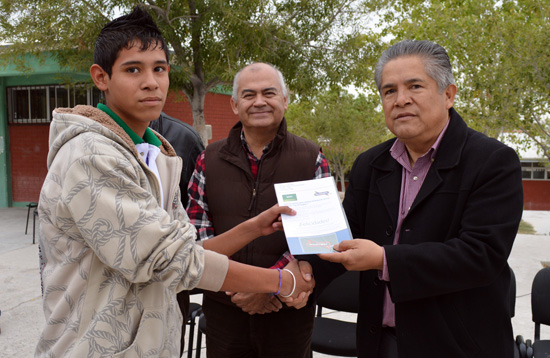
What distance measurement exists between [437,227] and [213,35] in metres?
8.93

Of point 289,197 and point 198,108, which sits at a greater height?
point 198,108

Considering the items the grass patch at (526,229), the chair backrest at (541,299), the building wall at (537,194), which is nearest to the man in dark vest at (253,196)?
the chair backrest at (541,299)

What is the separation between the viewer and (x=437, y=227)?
197 centimetres

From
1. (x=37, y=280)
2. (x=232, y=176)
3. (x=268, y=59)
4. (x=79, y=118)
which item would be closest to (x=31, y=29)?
(x=268, y=59)

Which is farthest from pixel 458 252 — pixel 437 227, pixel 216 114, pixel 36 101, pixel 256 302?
pixel 216 114

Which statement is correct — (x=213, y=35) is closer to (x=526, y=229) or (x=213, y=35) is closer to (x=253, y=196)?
(x=253, y=196)

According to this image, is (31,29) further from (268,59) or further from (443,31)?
(443,31)

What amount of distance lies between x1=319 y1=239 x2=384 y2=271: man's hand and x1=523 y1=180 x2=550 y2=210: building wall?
119ft

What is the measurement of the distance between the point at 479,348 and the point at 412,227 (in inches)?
20.9

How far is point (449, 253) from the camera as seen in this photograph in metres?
1.86

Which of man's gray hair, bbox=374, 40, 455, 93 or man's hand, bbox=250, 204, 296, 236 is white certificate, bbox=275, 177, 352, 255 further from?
man's gray hair, bbox=374, 40, 455, 93

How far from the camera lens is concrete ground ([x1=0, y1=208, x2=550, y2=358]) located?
4852mm

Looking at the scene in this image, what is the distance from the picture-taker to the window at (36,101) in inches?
550

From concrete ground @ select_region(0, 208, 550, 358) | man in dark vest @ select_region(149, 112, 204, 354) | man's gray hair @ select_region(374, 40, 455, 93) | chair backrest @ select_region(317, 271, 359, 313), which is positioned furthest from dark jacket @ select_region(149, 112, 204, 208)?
concrete ground @ select_region(0, 208, 550, 358)
